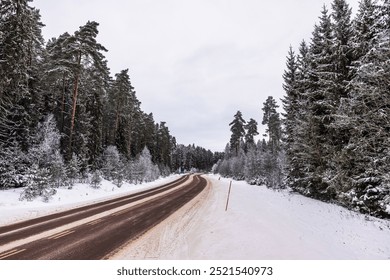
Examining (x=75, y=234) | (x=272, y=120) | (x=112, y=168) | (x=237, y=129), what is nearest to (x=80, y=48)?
(x=112, y=168)

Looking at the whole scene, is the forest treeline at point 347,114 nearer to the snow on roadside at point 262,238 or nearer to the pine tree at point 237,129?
the snow on roadside at point 262,238

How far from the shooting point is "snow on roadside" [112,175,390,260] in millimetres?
7215

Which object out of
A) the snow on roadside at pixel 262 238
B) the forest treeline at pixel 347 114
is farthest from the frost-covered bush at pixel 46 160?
the forest treeline at pixel 347 114

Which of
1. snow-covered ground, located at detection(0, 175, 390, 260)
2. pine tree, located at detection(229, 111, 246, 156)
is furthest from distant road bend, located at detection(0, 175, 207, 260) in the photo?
pine tree, located at detection(229, 111, 246, 156)

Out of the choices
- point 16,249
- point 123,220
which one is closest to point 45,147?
point 123,220

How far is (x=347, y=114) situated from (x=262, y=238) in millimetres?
7949

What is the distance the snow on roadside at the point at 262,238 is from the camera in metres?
7.21

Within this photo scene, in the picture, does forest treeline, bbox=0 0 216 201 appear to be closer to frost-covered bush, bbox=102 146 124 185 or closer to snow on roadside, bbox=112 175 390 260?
frost-covered bush, bbox=102 146 124 185

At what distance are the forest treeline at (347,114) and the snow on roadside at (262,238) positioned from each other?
1.89 meters

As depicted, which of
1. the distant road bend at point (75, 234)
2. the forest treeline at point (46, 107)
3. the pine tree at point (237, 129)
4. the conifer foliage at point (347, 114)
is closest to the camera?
the distant road bend at point (75, 234)

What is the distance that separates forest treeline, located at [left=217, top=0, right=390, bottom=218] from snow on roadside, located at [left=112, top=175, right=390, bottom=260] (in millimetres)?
1892

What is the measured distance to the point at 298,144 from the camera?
19.1 meters

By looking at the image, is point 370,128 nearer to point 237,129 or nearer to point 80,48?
point 80,48

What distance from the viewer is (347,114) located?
41.6 feet
